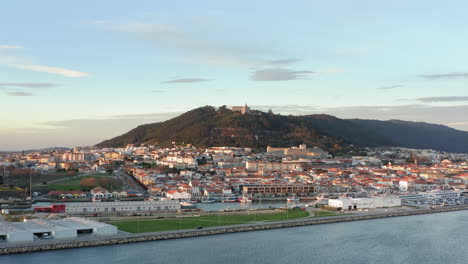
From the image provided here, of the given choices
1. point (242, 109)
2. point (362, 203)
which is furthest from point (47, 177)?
point (242, 109)

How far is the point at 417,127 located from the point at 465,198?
81071 millimetres

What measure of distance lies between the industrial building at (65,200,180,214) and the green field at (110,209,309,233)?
2041 mm

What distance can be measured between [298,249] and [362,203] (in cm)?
686

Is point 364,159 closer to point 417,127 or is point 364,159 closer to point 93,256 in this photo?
point 93,256

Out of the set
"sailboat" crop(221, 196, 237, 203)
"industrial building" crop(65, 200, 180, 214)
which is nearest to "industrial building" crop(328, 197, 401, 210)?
"sailboat" crop(221, 196, 237, 203)

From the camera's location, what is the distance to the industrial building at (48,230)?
10.4 m

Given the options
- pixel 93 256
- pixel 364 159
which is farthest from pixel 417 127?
pixel 93 256

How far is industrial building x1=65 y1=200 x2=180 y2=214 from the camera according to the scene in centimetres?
1500

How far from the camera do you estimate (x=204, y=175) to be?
2873 cm

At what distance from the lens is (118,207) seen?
15.4m

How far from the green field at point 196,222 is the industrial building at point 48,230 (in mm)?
808

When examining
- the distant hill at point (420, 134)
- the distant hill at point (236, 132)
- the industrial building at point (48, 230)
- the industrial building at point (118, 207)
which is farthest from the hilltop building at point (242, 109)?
the industrial building at point (48, 230)

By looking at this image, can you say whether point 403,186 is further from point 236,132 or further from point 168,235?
point 236,132

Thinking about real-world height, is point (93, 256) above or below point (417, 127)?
below
